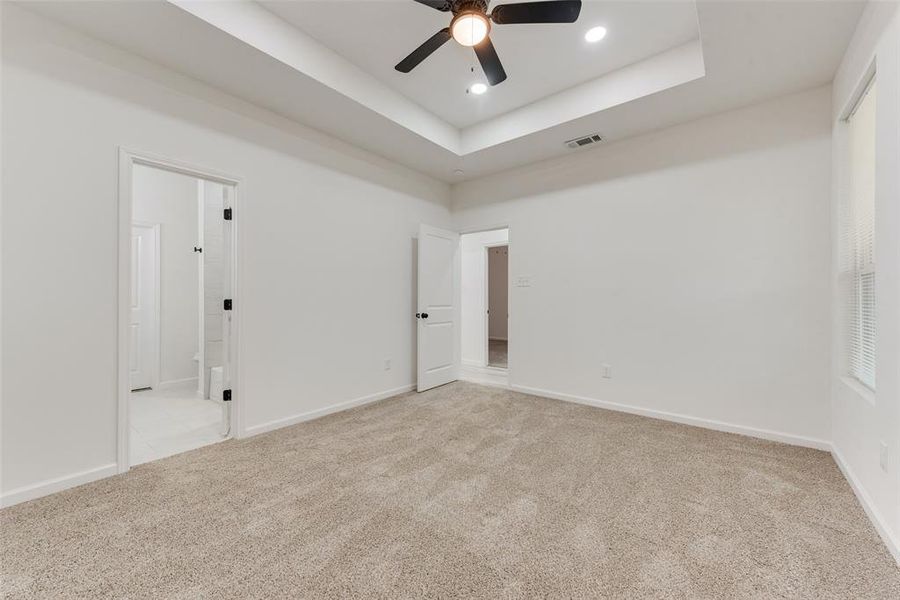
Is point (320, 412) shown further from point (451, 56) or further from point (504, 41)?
point (504, 41)

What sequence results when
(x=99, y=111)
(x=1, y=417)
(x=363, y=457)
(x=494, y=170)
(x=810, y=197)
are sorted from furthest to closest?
(x=494, y=170) → (x=810, y=197) → (x=363, y=457) → (x=99, y=111) → (x=1, y=417)

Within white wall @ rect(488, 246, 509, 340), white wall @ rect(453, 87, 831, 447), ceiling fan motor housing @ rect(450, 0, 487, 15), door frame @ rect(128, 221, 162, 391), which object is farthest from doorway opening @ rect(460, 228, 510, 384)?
door frame @ rect(128, 221, 162, 391)

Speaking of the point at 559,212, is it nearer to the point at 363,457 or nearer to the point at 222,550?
the point at 363,457

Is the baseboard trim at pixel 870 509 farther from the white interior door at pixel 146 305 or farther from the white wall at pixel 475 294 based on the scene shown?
the white interior door at pixel 146 305

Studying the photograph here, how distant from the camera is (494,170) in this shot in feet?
15.1

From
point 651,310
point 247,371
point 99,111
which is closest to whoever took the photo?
point 99,111

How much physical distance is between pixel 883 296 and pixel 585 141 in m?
2.63

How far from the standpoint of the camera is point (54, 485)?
2102 mm

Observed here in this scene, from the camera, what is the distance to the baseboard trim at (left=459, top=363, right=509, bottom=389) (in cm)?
488

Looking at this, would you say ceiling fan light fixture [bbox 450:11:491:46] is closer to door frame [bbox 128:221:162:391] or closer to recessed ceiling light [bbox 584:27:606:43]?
recessed ceiling light [bbox 584:27:606:43]

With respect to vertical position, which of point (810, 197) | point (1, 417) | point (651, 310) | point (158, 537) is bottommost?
point (158, 537)

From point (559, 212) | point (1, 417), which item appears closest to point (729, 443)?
point (559, 212)

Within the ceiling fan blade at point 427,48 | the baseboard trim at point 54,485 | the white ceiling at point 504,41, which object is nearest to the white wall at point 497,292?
the white ceiling at point 504,41

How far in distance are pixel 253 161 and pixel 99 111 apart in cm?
95
